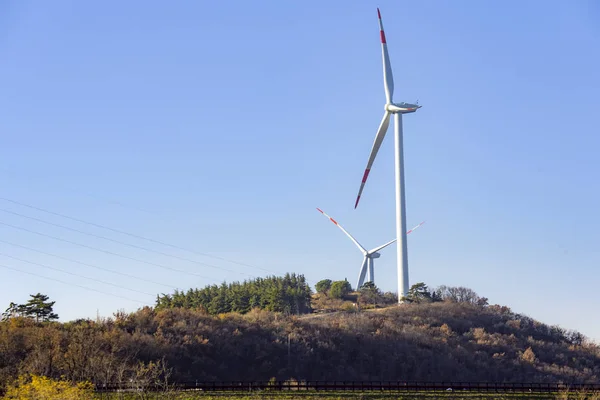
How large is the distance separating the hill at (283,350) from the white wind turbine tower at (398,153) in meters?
10.3

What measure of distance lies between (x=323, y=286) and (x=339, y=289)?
557 inches

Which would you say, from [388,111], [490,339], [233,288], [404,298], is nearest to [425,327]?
[490,339]

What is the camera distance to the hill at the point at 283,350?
270ft

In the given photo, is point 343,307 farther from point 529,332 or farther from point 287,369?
point 287,369

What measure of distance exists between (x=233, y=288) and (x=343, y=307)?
28.6 m

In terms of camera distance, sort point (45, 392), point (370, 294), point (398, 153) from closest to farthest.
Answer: point (45, 392) < point (398, 153) < point (370, 294)

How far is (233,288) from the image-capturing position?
528 feet

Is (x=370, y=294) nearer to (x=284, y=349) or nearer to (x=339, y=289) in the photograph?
(x=339, y=289)

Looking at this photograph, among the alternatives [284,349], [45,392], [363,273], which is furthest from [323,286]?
[45,392]

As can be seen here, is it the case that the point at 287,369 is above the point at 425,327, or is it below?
below

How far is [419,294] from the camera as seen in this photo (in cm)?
15025

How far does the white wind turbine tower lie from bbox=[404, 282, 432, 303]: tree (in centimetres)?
919

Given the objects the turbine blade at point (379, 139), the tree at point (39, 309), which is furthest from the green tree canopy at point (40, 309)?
the turbine blade at point (379, 139)

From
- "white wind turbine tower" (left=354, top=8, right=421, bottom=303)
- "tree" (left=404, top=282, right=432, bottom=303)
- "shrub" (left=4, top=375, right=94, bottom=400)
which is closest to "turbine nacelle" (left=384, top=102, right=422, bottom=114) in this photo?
"white wind turbine tower" (left=354, top=8, right=421, bottom=303)
